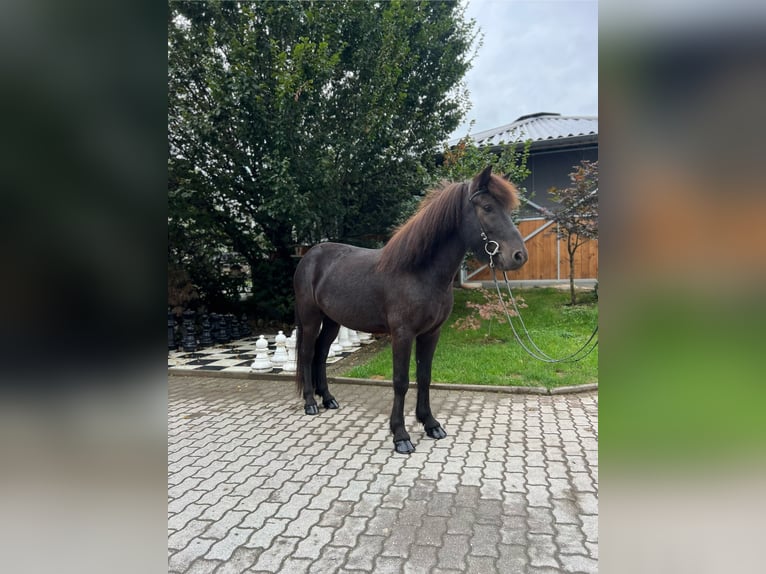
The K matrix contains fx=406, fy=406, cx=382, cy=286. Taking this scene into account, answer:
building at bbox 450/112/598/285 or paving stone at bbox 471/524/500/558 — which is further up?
building at bbox 450/112/598/285

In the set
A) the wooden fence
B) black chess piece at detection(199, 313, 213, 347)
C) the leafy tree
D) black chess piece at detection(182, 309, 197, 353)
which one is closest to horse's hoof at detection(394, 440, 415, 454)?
the leafy tree

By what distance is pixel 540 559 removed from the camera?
1.79 metres

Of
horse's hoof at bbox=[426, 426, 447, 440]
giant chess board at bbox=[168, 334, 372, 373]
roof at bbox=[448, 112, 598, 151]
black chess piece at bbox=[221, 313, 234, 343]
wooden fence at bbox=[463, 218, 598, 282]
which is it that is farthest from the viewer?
roof at bbox=[448, 112, 598, 151]

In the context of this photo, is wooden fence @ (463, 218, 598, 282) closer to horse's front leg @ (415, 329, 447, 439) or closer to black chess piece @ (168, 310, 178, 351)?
black chess piece @ (168, 310, 178, 351)

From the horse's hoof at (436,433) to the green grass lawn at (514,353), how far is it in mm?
1459

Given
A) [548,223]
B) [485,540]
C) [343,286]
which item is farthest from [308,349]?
Result: [548,223]

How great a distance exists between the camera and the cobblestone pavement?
1.84 metres

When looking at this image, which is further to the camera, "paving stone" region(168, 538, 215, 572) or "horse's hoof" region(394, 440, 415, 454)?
"horse's hoof" region(394, 440, 415, 454)

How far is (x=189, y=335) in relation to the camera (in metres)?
6.78

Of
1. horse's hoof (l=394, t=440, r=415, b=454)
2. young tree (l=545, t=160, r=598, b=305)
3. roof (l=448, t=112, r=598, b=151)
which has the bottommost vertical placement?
horse's hoof (l=394, t=440, r=415, b=454)

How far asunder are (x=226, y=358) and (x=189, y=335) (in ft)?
3.25
